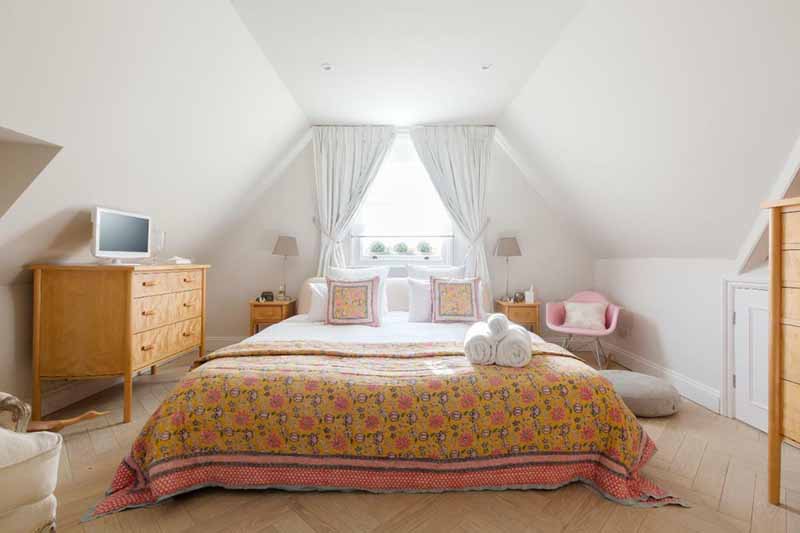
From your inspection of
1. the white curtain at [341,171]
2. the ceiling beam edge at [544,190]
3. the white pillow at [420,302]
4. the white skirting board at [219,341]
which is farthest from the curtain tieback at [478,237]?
the white skirting board at [219,341]

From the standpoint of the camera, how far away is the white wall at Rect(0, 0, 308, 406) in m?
1.63

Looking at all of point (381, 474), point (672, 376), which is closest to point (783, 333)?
point (672, 376)

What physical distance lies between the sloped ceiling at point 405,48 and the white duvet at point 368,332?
2.01 meters

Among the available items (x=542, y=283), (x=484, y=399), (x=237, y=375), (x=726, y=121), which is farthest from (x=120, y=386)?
(x=726, y=121)

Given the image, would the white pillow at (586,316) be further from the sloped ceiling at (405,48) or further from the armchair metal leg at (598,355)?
the sloped ceiling at (405,48)

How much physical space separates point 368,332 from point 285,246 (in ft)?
5.56

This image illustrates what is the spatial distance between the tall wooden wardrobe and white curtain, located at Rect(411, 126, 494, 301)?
2531 mm

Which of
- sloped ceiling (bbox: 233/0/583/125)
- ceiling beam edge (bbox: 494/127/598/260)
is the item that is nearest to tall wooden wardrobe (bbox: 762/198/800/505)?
sloped ceiling (bbox: 233/0/583/125)

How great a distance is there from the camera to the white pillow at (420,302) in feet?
10.6

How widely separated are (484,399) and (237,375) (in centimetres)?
114

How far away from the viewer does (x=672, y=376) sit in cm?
307

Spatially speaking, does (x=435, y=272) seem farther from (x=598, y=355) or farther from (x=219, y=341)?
(x=219, y=341)

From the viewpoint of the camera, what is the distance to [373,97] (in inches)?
133

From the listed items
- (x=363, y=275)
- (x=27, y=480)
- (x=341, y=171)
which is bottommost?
(x=27, y=480)
